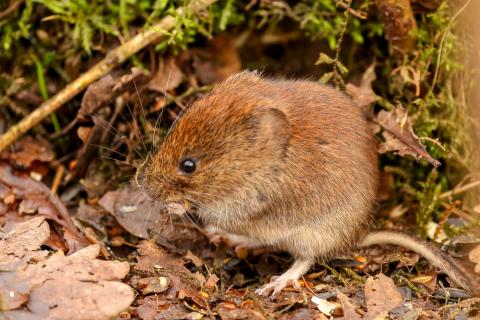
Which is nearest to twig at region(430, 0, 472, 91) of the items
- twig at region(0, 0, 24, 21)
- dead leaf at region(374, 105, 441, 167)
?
dead leaf at region(374, 105, 441, 167)

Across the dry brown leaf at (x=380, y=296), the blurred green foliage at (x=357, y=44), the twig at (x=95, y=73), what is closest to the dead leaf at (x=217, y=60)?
the blurred green foliage at (x=357, y=44)

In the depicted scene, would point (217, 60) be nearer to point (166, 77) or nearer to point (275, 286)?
point (166, 77)

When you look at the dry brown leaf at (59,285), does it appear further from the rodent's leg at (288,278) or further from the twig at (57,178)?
the twig at (57,178)

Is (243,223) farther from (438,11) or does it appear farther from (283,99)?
(438,11)

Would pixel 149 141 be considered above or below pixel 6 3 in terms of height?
below

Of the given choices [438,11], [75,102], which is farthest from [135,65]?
[438,11]

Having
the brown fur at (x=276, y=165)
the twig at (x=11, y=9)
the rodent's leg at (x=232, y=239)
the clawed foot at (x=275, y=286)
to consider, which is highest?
the twig at (x=11, y=9)
